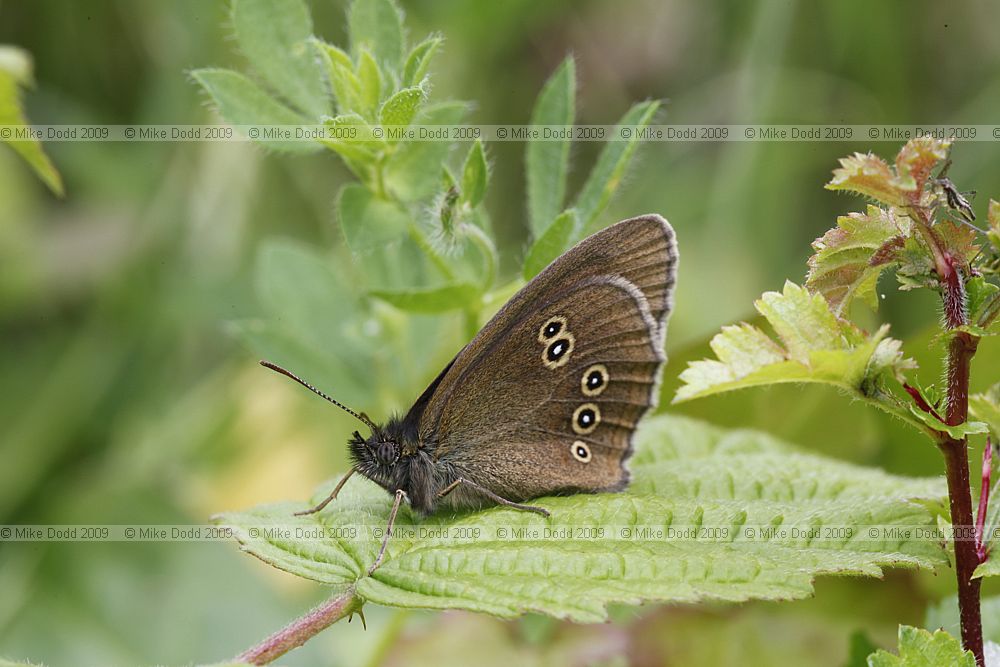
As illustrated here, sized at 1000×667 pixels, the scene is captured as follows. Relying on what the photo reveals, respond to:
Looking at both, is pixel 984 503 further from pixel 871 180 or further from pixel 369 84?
pixel 369 84

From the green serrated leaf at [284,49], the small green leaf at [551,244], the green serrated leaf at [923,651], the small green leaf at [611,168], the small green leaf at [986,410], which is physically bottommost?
the green serrated leaf at [923,651]

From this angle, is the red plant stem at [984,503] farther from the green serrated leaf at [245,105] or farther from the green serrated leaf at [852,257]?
the green serrated leaf at [245,105]

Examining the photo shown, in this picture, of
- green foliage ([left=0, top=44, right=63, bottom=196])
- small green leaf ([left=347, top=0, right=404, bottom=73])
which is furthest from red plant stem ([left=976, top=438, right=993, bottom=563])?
green foliage ([left=0, top=44, right=63, bottom=196])

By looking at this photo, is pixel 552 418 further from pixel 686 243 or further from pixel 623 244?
pixel 686 243

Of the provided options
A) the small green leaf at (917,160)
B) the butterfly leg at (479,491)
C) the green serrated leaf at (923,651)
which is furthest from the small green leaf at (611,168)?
the green serrated leaf at (923,651)

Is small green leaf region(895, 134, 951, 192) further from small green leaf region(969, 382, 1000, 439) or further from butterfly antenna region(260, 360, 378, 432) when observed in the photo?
butterfly antenna region(260, 360, 378, 432)

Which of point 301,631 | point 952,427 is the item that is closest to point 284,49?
point 301,631

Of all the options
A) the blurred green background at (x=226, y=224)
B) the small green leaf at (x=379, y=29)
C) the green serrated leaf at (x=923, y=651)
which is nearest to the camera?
the green serrated leaf at (x=923, y=651)
